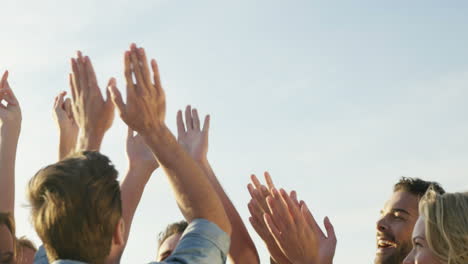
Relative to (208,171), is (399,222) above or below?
below

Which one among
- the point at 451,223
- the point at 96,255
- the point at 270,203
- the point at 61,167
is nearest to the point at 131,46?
the point at 61,167

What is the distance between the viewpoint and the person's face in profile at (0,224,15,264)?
597 cm

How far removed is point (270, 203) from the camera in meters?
6.14

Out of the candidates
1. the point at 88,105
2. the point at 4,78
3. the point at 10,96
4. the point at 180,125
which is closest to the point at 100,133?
the point at 88,105

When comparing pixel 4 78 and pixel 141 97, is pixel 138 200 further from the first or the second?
pixel 4 78

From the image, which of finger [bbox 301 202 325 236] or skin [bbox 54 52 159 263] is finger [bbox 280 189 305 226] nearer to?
finger [bbox 301 202 325 236]

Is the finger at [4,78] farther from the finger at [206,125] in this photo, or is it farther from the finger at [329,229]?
the finger at [329,229]

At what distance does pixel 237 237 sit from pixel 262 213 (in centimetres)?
45

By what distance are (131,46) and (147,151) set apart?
158 centimetres

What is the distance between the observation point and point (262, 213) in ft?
21.8

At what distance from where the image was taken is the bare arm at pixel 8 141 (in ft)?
22.3

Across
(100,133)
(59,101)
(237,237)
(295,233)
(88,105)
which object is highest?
(59,101)

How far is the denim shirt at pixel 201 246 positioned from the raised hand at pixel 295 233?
193 cm

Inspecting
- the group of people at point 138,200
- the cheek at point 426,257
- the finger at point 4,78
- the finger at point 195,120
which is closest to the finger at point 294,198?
the group of people at point 138,200
